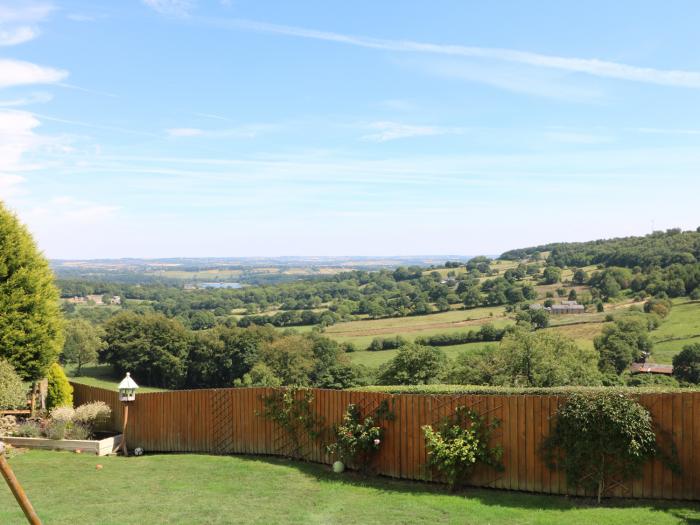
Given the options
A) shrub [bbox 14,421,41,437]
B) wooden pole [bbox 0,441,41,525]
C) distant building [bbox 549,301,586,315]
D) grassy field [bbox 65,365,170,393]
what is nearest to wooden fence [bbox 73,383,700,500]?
shrub [bbox 14,421,41,437]

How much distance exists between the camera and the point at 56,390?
1808 centimetres

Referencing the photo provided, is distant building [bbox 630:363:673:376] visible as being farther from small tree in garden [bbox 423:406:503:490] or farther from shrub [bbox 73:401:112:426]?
shrub [bbox 73:401:112:426]

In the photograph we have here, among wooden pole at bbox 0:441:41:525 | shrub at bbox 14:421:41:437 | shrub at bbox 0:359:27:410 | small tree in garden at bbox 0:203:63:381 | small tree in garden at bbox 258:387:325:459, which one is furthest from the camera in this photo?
small tree in garden at bbox 0:203:63:381

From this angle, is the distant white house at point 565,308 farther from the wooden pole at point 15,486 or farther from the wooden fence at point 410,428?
the wooden pole at point 15,486

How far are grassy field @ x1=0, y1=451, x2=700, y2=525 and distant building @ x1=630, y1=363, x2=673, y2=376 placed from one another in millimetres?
45426

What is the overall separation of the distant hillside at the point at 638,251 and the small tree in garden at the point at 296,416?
Result: 8962 centimetres

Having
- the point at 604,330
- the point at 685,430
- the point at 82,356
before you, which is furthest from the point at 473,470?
the point at 82,356

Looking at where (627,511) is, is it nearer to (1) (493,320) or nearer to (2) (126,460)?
(2) (126,460)

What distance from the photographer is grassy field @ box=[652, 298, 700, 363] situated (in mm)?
59469

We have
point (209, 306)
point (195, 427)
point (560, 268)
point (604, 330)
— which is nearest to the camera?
point (195, 427)

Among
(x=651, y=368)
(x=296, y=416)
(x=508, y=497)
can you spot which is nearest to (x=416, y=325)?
(x=651, y=368)

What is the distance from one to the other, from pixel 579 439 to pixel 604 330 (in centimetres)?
5706

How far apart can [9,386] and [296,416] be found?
7694mm

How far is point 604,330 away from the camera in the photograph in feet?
204
